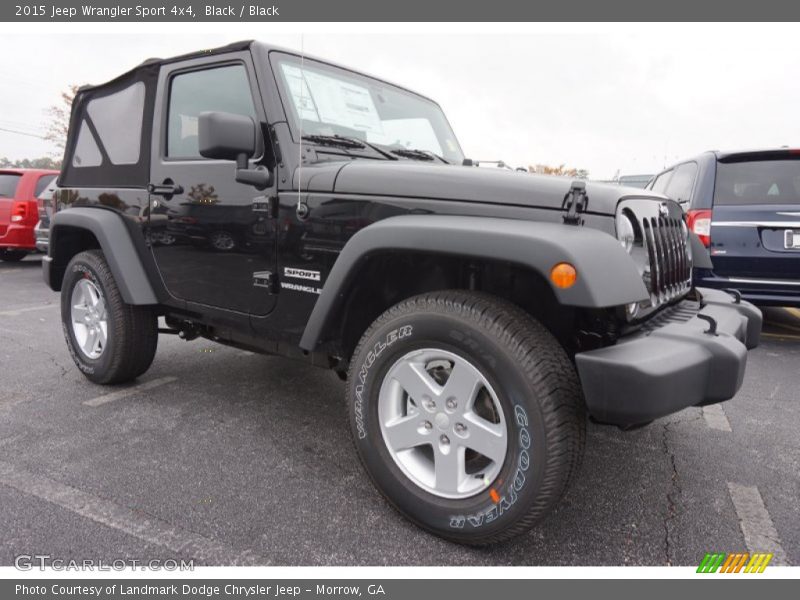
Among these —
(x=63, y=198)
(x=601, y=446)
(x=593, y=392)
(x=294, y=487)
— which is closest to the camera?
(x=593, y=392)

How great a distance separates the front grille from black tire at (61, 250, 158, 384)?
9.31ft

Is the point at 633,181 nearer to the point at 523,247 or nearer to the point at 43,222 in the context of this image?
the point at 523,247

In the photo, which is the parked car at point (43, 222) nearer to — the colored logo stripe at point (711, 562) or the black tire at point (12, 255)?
the black tire at point (12, 255)

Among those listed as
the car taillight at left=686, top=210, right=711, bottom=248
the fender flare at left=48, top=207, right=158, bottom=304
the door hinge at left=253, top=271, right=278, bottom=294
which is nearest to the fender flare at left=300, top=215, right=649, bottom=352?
the door hinge at left=253, top=271, right=278, bottom=294

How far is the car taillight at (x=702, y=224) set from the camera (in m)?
4.68

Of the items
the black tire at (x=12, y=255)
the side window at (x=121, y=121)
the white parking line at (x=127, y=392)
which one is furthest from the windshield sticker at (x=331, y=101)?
the black tire at (x=12, y=255)

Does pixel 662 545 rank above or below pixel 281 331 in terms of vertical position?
below

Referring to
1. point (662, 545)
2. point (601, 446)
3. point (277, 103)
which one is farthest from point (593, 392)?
point (277, 103)

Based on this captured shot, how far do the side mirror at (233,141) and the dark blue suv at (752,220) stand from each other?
3.45m

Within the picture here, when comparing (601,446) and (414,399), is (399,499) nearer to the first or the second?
(414,399)

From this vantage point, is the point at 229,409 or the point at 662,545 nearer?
the point at 662,545

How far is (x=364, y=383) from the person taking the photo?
6.98 ft

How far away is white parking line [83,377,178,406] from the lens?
333cm

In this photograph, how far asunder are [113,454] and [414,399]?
1.60 metres
